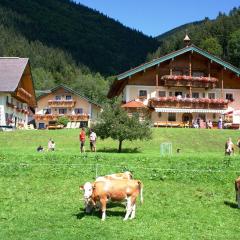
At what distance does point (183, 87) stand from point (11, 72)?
22.0m

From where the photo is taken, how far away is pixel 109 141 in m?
45.8

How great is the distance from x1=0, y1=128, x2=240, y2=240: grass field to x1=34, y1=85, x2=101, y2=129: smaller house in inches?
2410

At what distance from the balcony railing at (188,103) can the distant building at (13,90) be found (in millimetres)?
17516

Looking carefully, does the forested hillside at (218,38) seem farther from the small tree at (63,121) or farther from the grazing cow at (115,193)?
the grazing cow at (115,193)

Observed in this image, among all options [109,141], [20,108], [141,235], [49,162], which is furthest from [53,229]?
[20,108]

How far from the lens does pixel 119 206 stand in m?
19.4

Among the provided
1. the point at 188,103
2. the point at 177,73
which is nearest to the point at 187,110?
the point at 188,103

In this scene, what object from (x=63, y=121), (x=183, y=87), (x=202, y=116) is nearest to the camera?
(x=202, y=116)

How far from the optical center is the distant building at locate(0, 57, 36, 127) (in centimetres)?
6738

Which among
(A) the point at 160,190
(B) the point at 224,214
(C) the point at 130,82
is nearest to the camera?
(B) the point at 224,214

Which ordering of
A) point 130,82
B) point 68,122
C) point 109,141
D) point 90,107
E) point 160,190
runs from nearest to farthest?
1. point 160,190
2. point 109,141
3. point 130,82
4. point 68,122
5. point 90,107

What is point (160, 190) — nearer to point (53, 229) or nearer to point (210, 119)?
point (53, 229)

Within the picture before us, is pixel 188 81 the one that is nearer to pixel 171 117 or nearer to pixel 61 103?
pixel 171 117

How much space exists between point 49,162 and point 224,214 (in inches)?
Answer: 447
